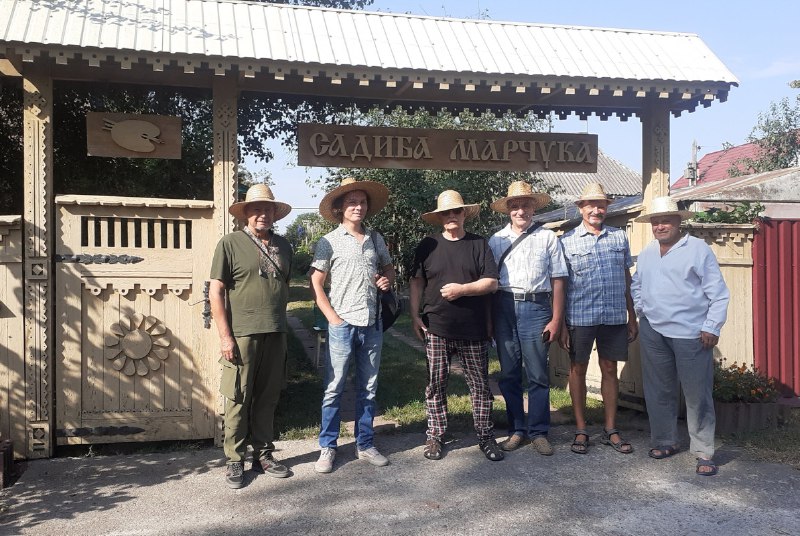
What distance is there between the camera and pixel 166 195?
31.5 feet

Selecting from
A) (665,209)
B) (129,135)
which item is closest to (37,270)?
(129,135)

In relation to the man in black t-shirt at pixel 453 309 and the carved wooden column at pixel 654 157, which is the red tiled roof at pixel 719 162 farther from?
the man in black t-shirt at pixel 453 309

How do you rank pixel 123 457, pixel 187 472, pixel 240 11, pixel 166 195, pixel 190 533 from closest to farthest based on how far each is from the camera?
pixel 190 533 → pixel 187 472 → pixel 123 457 → pixel 240 11 → pixel 166 195

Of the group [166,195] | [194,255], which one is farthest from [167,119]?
[166,195]

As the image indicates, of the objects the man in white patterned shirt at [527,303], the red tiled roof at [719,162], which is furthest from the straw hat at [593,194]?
the red tiled roof at [719,162]

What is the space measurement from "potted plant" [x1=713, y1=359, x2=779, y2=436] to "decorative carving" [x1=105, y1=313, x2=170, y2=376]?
179 inches

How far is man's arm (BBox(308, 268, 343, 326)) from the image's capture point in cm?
461

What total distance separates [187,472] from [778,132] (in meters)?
22.9

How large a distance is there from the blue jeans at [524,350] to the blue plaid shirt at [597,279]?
235mm

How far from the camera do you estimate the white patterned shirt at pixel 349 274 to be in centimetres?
468

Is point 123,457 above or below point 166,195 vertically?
below

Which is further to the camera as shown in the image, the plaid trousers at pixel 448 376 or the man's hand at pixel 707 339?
the plaid trousers at pixel 448 376

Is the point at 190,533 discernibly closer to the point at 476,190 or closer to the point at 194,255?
the point at 194,255

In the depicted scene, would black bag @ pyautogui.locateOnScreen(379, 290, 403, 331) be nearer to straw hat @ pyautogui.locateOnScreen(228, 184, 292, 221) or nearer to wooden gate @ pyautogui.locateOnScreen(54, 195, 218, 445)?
straw hat @ pyautogui.locateOnScreen(228, 184, 292, 221)
